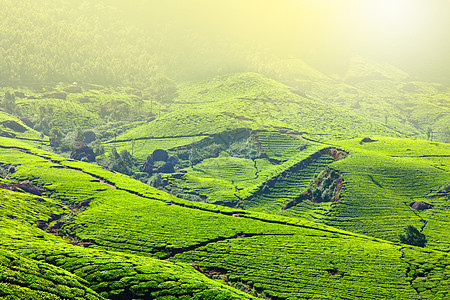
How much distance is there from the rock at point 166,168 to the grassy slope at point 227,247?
60.8 m

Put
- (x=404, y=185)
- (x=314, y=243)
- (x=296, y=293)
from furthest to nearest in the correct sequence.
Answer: (x=404, y=185), (x=314, y=243), (x=296, y=293)

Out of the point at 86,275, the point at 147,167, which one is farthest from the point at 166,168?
the point at 86,275

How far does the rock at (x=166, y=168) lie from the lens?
189m

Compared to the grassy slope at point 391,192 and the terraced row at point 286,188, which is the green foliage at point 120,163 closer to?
the terraced row at point 286,188

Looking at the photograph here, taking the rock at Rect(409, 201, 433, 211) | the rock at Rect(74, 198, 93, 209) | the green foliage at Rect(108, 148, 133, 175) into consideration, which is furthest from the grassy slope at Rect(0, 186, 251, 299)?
the green foliage at Rect(108, 148, 133, 175)

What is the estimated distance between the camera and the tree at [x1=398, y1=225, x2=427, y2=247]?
10200cm

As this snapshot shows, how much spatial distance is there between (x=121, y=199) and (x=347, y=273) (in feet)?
257

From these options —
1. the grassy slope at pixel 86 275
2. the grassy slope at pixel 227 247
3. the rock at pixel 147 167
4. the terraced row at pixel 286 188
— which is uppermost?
the grassy slope at pixel 86 275

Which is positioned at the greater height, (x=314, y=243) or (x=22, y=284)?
(x=22, y=284)

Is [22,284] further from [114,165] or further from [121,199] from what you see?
[114,165]

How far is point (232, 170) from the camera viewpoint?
18912 cm

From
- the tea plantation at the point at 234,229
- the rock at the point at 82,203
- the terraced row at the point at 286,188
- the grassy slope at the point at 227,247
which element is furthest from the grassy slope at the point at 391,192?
the rock at the point at 82,203

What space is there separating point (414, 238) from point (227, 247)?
5703 cm

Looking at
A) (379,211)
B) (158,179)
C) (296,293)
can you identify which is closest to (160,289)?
(296,293)
